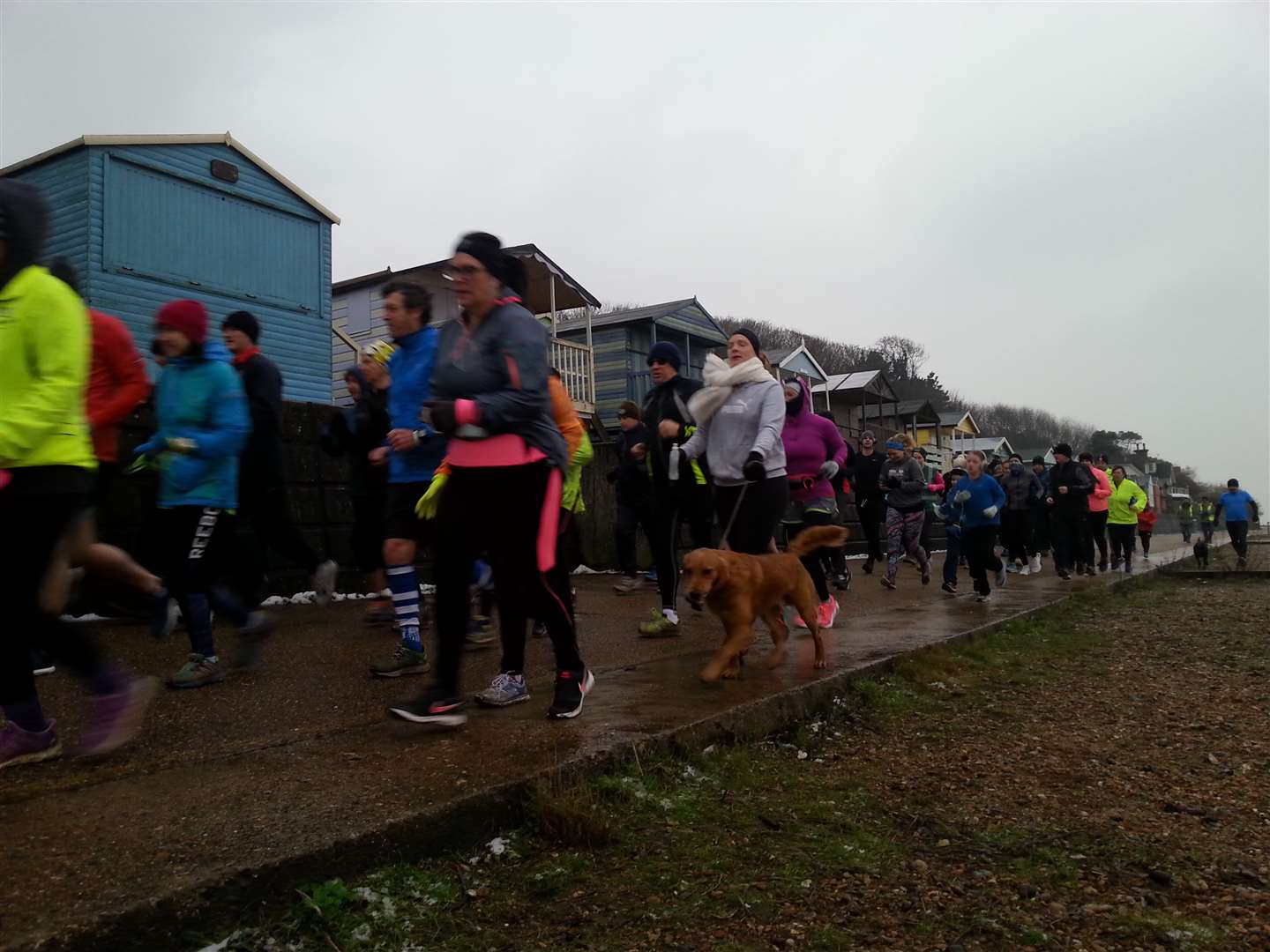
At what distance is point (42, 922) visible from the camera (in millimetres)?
1823

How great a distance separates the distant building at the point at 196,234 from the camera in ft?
44.7

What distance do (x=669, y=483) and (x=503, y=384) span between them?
3.34 meters

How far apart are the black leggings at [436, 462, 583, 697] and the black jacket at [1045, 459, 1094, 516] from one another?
36.2ft

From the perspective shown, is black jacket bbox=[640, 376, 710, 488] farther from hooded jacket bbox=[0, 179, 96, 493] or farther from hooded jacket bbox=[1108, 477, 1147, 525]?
hooded jacket bbox=[1108, 477, 1147, 525]

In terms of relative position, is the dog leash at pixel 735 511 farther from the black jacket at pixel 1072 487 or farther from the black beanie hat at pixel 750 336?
the black jacket at pixel 1072 487

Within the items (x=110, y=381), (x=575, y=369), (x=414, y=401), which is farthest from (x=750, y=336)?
(x=575, y=369)

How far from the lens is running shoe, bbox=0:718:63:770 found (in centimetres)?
302

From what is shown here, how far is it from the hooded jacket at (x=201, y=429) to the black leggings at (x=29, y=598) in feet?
4.23

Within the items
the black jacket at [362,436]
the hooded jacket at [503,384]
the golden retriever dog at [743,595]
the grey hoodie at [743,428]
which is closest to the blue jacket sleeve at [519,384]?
the hooded jacket at [503,384]

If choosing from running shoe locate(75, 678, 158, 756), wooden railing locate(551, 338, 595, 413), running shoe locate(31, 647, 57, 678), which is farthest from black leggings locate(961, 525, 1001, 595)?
wooden railing locate(551, 338, 595, 413)

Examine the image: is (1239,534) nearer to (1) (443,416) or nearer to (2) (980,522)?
(2) (980,522)

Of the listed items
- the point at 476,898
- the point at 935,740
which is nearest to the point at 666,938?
the point at 476,898

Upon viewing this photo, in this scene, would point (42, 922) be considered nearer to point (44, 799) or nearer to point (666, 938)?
point (44, 799)

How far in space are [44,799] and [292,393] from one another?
1416 cm
